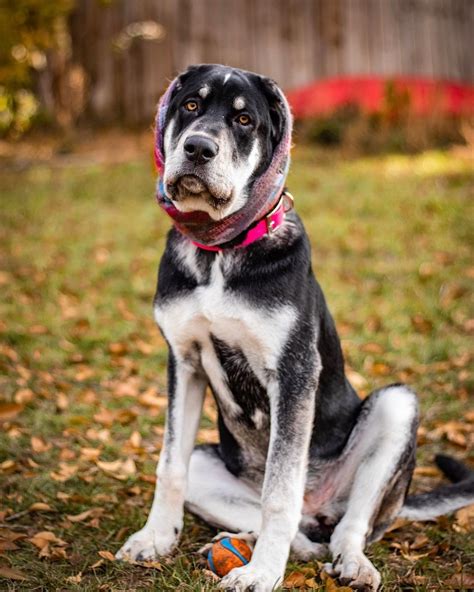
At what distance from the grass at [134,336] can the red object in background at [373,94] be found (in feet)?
5.65

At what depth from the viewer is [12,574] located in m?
2.95

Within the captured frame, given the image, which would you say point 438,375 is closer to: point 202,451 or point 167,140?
point 202,451

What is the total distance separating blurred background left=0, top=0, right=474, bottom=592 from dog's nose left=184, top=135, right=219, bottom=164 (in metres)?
0.80

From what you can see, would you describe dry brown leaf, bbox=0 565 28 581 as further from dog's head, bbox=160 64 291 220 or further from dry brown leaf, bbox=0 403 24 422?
dry brown leaf, bbox=0 403 24 422

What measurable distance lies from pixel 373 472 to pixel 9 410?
259 cm

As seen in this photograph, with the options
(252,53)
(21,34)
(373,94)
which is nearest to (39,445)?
(21,34)

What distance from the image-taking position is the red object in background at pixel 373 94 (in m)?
12.7

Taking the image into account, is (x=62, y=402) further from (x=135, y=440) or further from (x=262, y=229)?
(x=262, y=229)

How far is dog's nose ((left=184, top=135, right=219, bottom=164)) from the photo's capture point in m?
2.72

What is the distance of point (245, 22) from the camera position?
46.1 feet

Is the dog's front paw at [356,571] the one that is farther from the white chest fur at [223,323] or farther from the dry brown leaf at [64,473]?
the dry brown leaf at [64,473]

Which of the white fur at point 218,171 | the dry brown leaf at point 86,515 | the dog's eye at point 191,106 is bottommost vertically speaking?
the dry brown leaf at point 86,515

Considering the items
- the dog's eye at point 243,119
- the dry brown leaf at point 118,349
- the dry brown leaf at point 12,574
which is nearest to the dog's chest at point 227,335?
the dog's eye at point 243,119

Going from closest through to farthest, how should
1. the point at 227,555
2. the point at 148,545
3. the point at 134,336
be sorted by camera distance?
the point at 227,555
the point at 148,545
the point at 134,336
